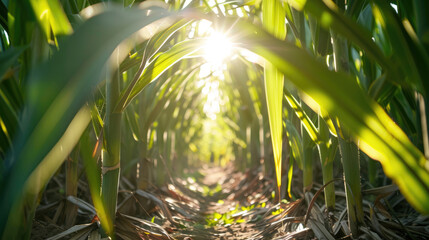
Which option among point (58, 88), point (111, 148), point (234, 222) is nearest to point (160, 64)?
point (111, 148)

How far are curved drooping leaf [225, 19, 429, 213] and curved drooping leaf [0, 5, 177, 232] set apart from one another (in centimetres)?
17

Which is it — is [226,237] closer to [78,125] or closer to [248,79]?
[78,125]

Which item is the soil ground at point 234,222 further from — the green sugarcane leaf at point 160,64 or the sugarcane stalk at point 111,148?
the green sugarcane leaf at point 160,64

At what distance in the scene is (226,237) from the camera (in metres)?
0.80

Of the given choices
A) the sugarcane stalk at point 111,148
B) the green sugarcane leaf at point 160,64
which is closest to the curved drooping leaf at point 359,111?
the green sugarcane leaf at point 160,64

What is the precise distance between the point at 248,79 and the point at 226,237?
2.95 ft

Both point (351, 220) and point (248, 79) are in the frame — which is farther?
point (248, 79)

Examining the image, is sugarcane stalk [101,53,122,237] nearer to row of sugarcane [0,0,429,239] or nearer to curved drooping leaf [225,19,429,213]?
row of sugarcane [0,0,429,239]

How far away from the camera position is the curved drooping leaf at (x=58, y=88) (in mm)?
245

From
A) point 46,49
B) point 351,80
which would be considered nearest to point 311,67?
point 351,80

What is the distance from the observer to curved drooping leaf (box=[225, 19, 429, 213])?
12.5 inches

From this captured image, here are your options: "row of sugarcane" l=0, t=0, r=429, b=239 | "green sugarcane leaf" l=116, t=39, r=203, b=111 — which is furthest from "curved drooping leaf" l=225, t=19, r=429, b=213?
"green sugarcane leaf" l=116, t=39, r=203, b=111

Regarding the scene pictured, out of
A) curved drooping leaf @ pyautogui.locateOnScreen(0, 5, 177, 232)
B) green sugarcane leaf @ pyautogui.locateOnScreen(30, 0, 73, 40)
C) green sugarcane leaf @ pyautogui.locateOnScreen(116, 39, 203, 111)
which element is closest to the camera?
curved drooping leaf @ pyautogui.locateOnScreen(0, 5, 177, 232)

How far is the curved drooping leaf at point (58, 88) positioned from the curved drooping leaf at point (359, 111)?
0.55 feet
